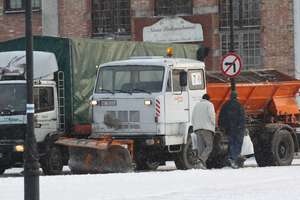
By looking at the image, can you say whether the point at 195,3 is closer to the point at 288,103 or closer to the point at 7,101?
the point at 288,103

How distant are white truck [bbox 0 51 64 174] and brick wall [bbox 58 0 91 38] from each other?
49.9 ft

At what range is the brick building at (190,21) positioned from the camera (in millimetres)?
33812

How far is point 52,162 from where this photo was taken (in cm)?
2119

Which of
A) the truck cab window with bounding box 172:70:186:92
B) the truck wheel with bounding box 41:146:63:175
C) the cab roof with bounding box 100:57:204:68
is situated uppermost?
the cab roof with bounding box 100:57:204:68

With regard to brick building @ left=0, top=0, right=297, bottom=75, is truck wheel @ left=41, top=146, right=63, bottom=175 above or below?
below

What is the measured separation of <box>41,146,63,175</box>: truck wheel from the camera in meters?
21.1

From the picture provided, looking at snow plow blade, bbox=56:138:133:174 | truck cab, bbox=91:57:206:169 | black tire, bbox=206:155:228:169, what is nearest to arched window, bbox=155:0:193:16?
black tire, bbox=206:155:228:169

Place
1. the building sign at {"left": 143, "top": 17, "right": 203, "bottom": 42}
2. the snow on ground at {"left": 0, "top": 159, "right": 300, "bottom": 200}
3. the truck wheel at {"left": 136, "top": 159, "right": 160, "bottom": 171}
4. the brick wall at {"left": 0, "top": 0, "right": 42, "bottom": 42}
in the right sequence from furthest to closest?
1. the brick wall at {"left": 0, "top": 0, "right": 42, "bottom": 42}
2. the building sign at {"left": 143, "top": 17, "right": 203, "bottom": 42}
3. the truck wheel at {"left": 136, "top": 159, "right": 160, "bottom": 171}
4. the snow on ground at {"left": 0, "top": 159, "right": 300, "bottom": 200}

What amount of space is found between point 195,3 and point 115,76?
14631 mm

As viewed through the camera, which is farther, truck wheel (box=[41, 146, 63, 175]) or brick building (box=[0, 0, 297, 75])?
brick building (box=[0, 0, 297, 75])

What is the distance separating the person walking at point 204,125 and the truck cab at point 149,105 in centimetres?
70

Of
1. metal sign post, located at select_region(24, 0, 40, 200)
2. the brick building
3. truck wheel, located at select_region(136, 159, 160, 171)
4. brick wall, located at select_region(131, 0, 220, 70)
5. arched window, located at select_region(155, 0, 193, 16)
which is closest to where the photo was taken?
metal sign post, located at select_region(24, 0, 40, 200)

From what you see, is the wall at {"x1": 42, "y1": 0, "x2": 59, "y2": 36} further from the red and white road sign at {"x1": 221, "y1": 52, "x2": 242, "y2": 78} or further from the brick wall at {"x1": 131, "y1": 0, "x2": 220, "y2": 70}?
the red and white road sign at {"x1": 221, "y1": 52, "x2": 242, "y2": 78}

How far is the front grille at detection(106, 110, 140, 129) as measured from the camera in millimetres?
21078
